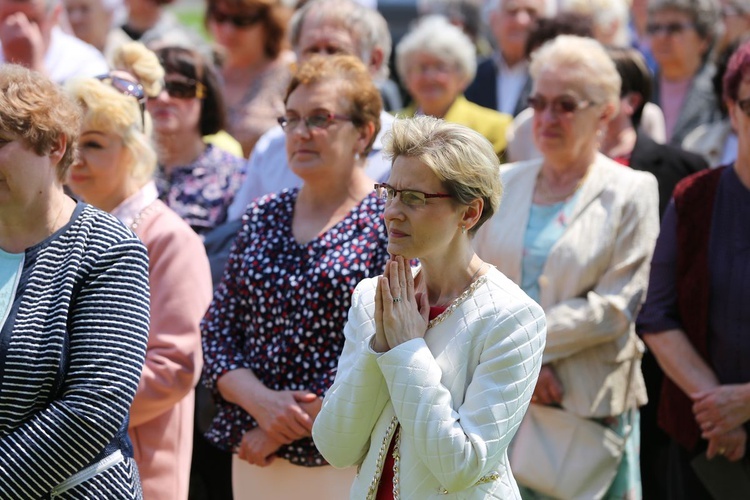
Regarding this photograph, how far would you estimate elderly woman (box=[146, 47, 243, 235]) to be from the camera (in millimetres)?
5770

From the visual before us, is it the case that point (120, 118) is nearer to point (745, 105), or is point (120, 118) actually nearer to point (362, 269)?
point (362, 269)

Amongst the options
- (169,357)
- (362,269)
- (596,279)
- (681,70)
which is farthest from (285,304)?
(681,70)

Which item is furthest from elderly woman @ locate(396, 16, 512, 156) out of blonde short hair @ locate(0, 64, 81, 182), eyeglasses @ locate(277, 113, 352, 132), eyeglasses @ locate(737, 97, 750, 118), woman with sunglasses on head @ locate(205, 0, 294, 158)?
blonde short hair @ locate(0, 64, 81, 182)

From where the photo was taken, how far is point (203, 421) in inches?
211

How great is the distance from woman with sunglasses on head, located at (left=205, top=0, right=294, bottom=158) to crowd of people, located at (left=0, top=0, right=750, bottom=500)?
18 millimetres

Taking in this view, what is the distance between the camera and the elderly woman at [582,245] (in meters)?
4.79

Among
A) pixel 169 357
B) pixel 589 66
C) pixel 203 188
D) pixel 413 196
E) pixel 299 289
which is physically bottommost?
pixel 203 188

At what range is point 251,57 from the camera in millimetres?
7277

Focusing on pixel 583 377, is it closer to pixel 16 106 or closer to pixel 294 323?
pixel 294 323

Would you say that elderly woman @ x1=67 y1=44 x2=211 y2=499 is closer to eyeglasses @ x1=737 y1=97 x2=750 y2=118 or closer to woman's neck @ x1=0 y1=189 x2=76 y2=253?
woman's neck @ x1=0 y1=189 x2=76 y2=253

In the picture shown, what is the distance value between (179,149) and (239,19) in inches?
62.5

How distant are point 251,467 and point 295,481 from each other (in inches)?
8.4

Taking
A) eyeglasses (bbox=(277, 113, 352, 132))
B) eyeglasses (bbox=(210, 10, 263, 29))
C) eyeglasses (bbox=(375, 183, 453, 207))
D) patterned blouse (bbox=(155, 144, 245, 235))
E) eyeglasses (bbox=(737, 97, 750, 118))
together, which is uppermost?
eyeglasses (bbox=(375, 183, 453, 207))

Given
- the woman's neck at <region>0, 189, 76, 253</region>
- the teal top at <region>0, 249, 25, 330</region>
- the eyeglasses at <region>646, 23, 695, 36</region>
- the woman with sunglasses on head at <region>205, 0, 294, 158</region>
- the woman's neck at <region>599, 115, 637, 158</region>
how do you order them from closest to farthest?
the teal top at <region>0, 249, 25, 330</region>
the woman's neck at <region>0, 189, 76, 253</region>
the woman's neck at <region>599, 115, 637, 158</region>
the woman with sunglasses on head at <region>205, 0, 294, 158</region>
the eyeglasses at <region>646, 23, 695, 36</region>
